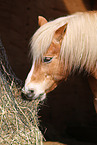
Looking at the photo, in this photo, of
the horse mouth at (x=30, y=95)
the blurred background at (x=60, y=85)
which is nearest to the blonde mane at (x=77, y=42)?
the horse mouth at (x=30, y=95)

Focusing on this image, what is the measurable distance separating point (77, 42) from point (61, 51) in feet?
0.54

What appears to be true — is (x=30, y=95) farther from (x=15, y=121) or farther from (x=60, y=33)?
(x=60, y=33)

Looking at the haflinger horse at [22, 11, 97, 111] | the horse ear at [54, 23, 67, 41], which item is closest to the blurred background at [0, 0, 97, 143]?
the haflinger horse at [22, 11, 97, 111]

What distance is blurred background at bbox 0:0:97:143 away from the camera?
3393 millimetres

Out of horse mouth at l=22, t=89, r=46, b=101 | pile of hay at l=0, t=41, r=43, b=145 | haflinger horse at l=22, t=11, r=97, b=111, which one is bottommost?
pile of hay at l=0, t=41, r=43, b=145

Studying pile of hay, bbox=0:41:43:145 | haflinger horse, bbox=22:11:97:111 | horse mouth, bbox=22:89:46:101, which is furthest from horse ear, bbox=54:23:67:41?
pile of hay, bbox=0:41:43:145

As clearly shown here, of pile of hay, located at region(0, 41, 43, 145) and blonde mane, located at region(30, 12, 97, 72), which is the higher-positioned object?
blonde mane, located at region(30, 12, 97, 72)

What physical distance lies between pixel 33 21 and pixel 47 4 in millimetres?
419

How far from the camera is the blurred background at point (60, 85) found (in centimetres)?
339

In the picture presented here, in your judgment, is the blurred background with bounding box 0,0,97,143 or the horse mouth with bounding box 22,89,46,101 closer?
the horse mouth with bounding box 22,89,46,101

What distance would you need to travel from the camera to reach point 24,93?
7.32ft

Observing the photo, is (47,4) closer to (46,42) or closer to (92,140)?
(46,42)

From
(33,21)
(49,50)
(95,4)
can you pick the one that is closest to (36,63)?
(49,50)

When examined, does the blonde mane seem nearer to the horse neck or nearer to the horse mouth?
the horse neck
